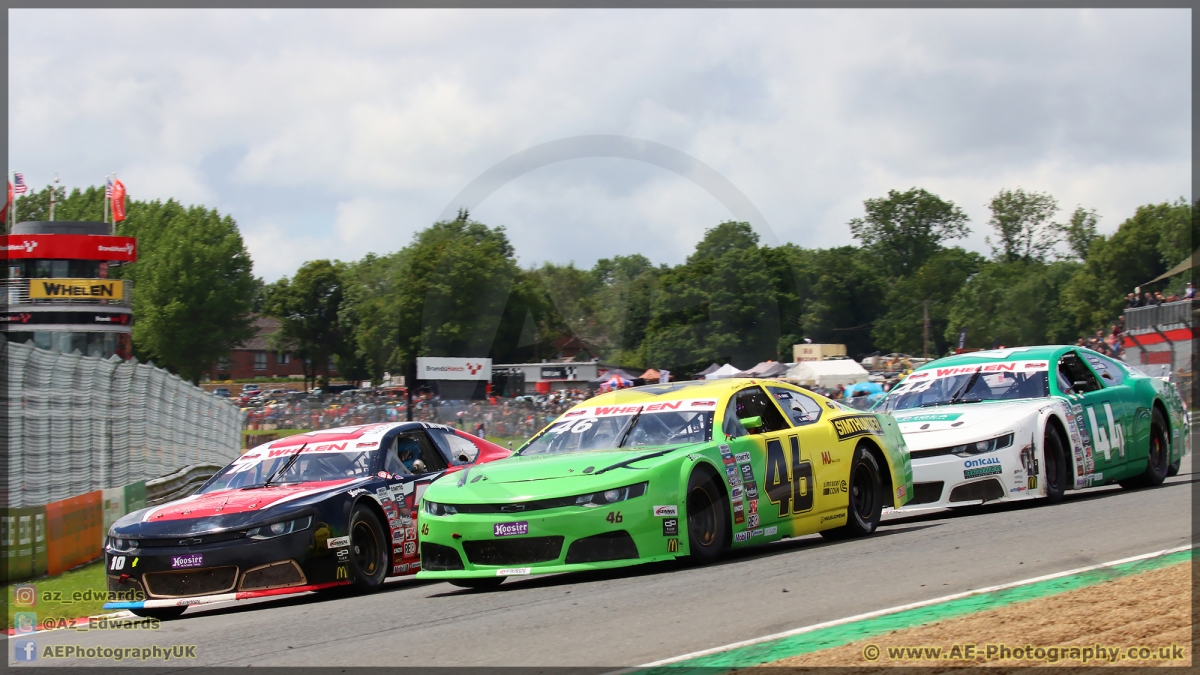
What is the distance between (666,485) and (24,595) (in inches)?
259

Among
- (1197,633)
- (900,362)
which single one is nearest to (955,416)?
(1197,633)

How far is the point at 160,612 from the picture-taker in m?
9.03

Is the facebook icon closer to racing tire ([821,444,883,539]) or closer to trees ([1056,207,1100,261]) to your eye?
racing tire ([821,444,883,539])

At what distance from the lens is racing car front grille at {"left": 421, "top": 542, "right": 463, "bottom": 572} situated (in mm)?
7805

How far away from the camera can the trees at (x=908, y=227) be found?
119 m

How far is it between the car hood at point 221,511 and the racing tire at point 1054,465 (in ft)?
20.7

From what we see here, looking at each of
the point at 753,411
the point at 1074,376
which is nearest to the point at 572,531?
the point at 753,411

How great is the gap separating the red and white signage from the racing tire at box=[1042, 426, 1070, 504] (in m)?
49.7

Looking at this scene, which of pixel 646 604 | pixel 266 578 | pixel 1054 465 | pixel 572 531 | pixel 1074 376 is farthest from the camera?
pixel 1074 376

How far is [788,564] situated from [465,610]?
230 cm

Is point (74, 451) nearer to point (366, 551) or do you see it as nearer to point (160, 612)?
point (160, 612)

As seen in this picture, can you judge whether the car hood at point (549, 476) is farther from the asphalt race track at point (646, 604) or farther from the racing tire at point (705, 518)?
the asphalt race track at point (646, 604)

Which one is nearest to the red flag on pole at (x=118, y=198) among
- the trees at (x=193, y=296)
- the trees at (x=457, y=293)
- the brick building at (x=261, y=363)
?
the trees at (x=457, y=293)

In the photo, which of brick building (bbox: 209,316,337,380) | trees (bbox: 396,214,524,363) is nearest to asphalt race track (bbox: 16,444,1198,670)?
trees (bbox: 396,214,524,363)
